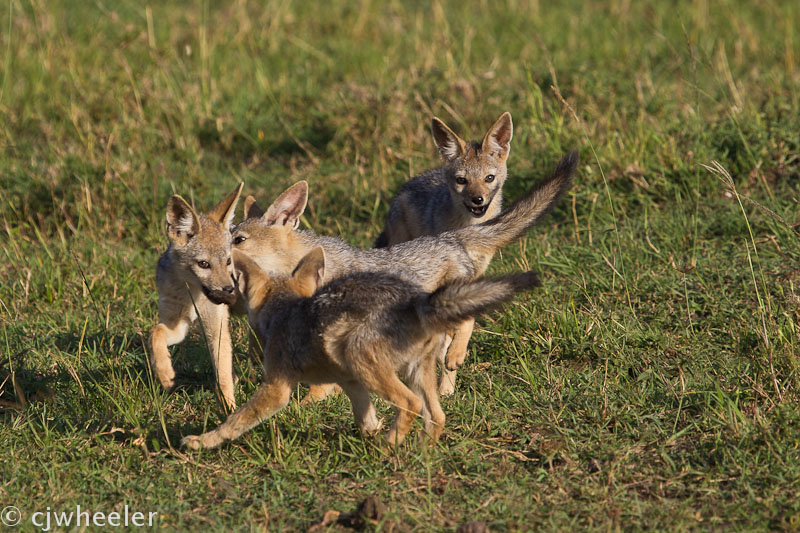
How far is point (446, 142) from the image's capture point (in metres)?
7.43

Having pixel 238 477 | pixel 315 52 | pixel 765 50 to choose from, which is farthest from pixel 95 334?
pixel 765 50

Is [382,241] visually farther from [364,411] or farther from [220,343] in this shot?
[364,411]

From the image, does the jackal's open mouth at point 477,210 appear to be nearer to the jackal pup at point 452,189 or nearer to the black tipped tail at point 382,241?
the jackal pup at point 452,189

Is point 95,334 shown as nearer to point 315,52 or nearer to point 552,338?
point 552,338

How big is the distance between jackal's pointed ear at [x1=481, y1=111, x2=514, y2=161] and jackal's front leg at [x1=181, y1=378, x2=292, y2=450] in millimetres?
3266

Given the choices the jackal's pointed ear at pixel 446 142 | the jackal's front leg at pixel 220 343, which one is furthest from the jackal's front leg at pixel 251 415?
the jackal's pointed ear at pixel 446 142

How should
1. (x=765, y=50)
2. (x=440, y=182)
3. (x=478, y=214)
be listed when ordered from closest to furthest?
(x=478, y=214) < (x=440, y=182) < (x=765, y=50)

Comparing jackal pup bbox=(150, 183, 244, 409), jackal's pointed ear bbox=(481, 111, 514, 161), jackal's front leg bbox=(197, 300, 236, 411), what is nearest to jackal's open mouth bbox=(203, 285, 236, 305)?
jackal pup bbox=(150, 183, 244, 409)

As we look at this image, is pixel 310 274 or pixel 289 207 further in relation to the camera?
pixel 289 207

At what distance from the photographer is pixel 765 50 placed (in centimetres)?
984

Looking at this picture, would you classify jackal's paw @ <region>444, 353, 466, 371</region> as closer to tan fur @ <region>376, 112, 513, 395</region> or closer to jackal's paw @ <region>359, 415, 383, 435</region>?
jackal's paw @ <region>359, 415, 383, 435</region>

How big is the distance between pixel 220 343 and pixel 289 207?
1350mm

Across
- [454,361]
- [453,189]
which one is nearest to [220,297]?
[454,361]

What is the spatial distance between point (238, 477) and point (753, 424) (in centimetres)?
246
